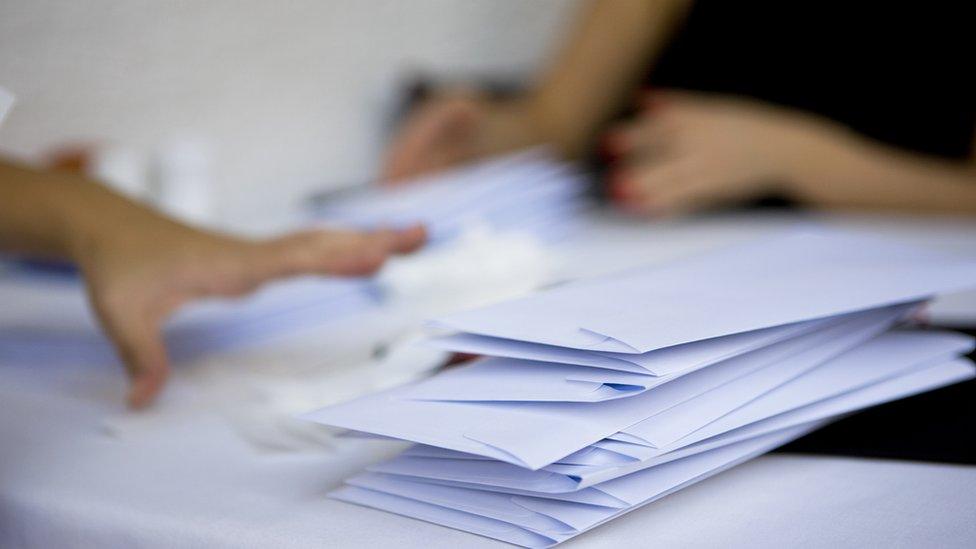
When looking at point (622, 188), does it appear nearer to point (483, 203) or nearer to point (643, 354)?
point (483, 203)

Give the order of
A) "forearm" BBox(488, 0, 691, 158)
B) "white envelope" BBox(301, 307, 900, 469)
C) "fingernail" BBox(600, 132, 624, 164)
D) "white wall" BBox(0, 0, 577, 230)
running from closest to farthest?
"white envelope" BBox(301, 307, 900, 469), "white wall" BBox(0, 0, 577, 230), "fingernail" BBox(600, 132, 624, 164), "forearm" BBox(488, 0, 691, 158)

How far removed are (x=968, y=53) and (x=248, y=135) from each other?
3.55 ft

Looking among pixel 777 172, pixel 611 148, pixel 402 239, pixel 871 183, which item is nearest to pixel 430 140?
pixel 611 148

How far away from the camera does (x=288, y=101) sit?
5.05 ft

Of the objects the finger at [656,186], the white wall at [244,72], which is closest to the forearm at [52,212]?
the white wall at [244,72]

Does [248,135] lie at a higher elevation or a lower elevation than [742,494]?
higher

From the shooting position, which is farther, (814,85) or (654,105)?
(814,85)

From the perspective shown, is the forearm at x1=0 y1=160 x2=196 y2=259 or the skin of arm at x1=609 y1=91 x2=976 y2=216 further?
the skin of arm at x1=609 y1=91 x2=976 y2=216

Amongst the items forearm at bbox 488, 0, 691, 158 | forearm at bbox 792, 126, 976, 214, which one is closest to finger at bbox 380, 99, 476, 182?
forearm at bbox 488, 0, 691, 158

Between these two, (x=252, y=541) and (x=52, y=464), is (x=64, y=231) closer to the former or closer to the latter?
(x=52, y=464)

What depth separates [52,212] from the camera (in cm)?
60

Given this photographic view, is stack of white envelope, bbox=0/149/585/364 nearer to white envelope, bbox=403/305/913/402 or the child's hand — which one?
the child's hand

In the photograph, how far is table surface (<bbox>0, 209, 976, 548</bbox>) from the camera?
1.23ft

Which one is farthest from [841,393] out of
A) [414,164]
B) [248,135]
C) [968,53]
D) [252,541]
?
[248,135]
